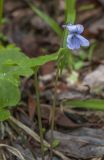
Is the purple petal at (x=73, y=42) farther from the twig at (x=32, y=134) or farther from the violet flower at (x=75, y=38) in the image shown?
the twig at (x=32, y=134)

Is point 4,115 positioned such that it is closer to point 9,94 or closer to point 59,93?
point 9,94

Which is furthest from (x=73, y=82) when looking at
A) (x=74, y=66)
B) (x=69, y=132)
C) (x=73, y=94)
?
(x=69, y=132)

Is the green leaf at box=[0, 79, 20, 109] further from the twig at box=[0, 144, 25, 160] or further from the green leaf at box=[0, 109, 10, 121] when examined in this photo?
the twig at box=[0, 144, 25, 160]

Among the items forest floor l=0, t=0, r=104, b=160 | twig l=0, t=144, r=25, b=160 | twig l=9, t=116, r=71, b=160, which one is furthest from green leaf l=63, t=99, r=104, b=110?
twig l=0, t=144, r=25, b=160

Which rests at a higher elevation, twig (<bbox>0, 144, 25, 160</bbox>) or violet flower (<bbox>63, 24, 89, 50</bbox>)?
violet flower (<bbox>63, 24, 89, 50</bbox>)

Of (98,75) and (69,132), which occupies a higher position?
(98,75)

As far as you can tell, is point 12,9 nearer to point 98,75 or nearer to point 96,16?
A: point 96,16
